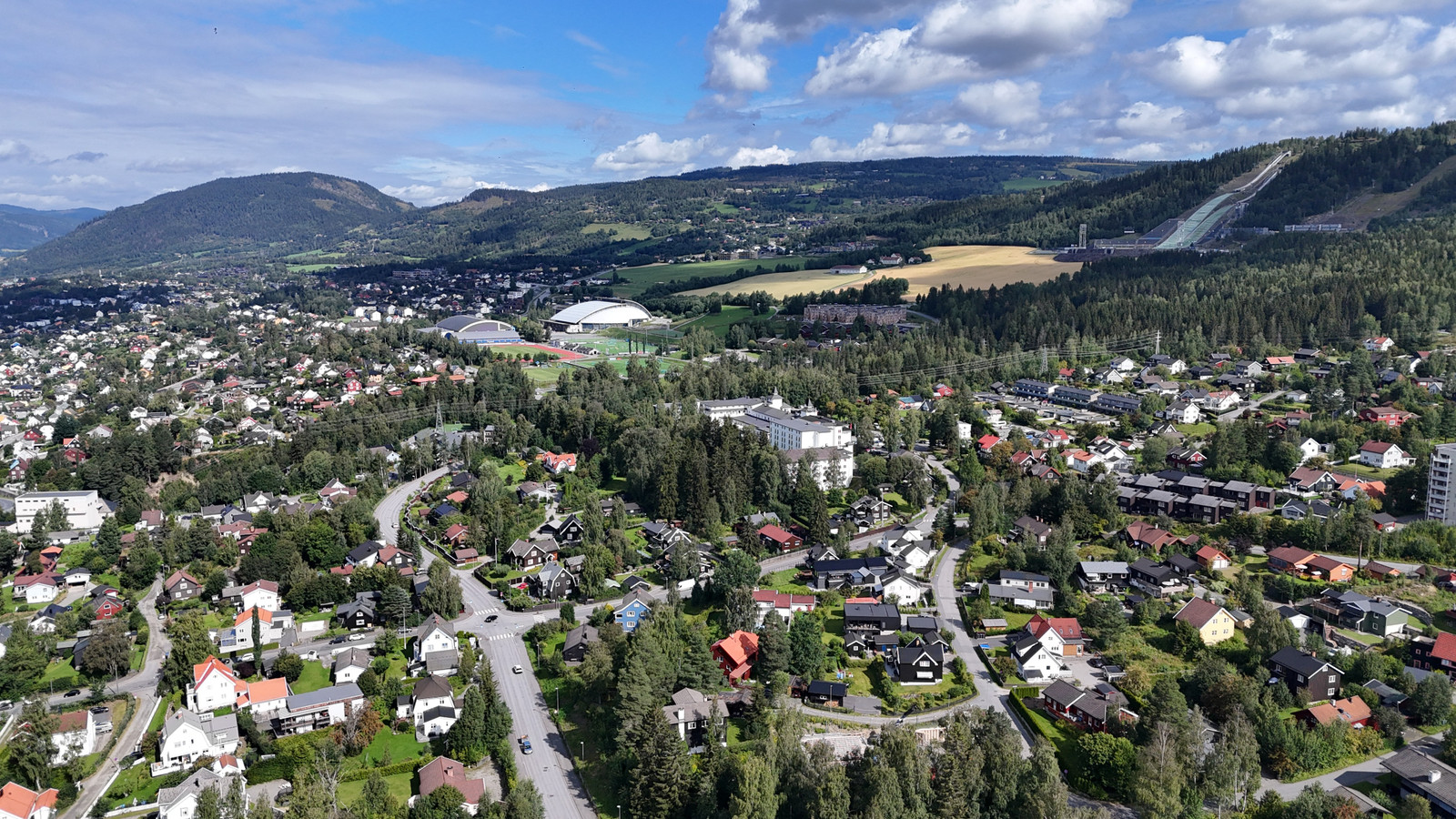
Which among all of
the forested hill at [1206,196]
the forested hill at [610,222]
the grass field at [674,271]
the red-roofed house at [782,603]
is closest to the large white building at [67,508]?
the red-roofed house at [782,603]

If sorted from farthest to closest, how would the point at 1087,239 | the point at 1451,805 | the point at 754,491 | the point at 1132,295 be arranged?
the point at 1087,239 < the point at 1132,295 < the point at 754,491 < the point at 1451,805

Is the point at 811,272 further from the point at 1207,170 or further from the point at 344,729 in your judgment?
the point at 344,729

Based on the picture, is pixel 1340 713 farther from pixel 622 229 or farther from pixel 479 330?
pixel 622 229

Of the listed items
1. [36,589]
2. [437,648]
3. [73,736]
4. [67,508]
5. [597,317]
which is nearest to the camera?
[73,736]

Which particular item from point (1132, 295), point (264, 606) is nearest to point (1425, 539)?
point (264, 606)

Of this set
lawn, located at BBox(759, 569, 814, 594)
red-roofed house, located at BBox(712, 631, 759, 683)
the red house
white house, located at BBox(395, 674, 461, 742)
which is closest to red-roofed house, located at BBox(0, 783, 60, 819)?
white house, located at BBox(395, 674, 461, 742)

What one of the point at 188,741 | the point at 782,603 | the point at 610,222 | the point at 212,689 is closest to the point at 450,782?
the point at 188,741
